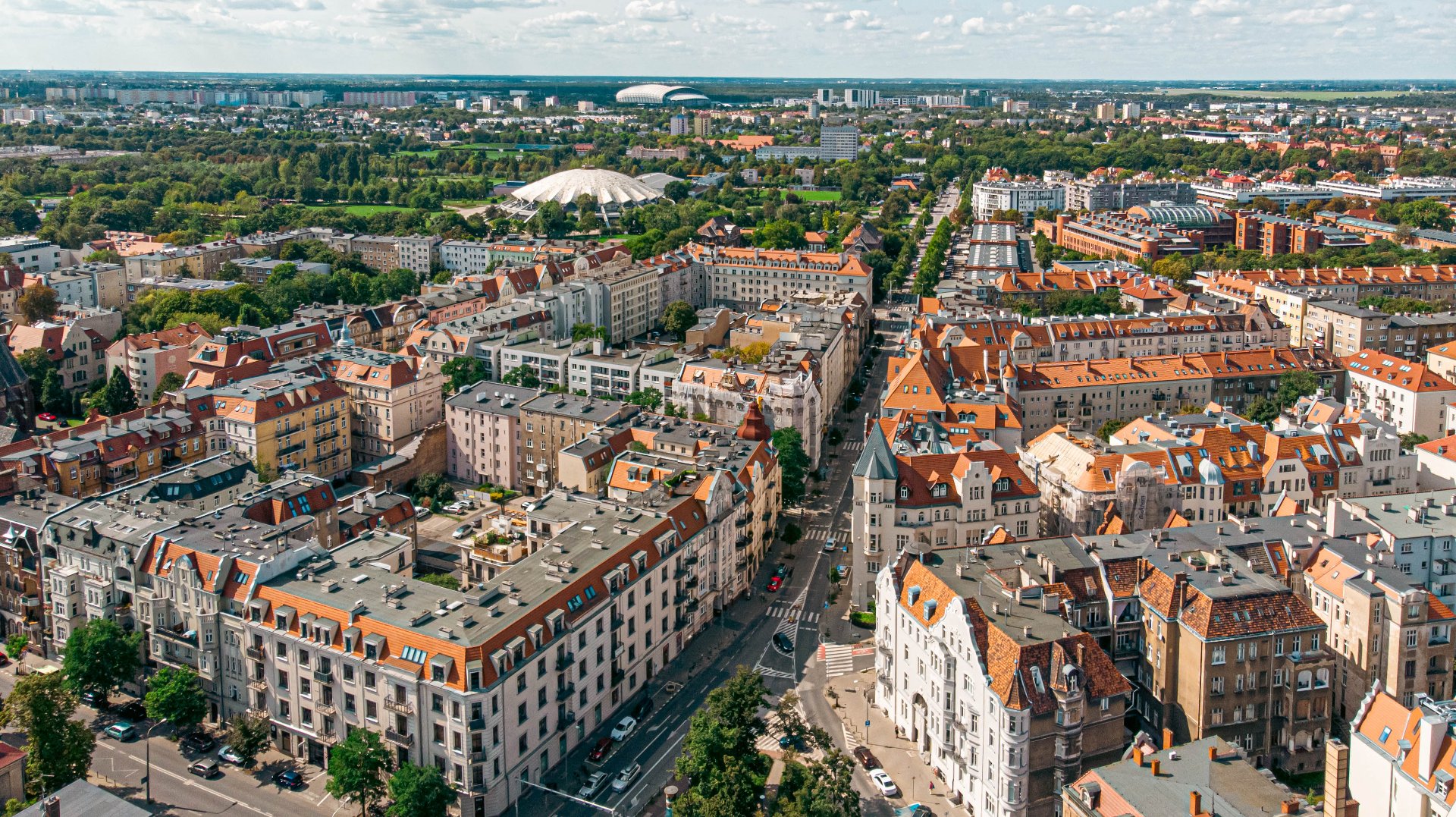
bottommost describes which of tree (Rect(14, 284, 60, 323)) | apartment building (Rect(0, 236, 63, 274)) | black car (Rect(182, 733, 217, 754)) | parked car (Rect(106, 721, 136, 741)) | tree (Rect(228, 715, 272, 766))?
black car (Rect(182, 733, 217, 754))

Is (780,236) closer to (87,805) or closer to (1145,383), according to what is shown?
(1145,383)

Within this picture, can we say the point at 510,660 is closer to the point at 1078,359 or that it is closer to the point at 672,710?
the point at 672,710

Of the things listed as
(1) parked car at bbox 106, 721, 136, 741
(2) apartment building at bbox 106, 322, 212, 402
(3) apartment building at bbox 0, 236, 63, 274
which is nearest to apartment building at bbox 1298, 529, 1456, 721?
(1) parked car at bbox 106, 721, 136, 741

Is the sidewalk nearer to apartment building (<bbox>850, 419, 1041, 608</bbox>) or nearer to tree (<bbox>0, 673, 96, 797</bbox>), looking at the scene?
apartment building (<bbox>850, 419, 1041, 608</bbox>)

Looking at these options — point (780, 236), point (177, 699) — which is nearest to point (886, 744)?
point (177, 699)

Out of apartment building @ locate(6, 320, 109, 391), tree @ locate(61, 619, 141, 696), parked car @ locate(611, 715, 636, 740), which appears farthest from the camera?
apartment building @ locate(6, 320, 109, 391)

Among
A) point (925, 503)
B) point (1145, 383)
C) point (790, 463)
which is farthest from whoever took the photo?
point (1145, 383)
